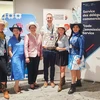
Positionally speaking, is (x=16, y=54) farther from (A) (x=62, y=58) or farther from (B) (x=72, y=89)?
(B) (x=72, y=89)

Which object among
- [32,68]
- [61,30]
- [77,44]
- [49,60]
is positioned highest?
[61,30]

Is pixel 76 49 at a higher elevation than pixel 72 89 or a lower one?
higher

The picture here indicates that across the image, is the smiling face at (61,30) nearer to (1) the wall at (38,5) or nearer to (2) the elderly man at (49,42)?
(2) the elderly man at (49,42)

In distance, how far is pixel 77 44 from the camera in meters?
4.03

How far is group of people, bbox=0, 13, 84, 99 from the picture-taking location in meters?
3.97

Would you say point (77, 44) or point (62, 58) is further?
point (62, 58)

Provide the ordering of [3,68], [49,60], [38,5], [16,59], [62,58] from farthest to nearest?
[38,5]
[49,60]
[62,58]
[16,59]
[3,68]

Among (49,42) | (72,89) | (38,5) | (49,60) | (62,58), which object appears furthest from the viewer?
(38,5)

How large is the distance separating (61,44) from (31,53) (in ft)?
2.03

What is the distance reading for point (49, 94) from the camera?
4.04m

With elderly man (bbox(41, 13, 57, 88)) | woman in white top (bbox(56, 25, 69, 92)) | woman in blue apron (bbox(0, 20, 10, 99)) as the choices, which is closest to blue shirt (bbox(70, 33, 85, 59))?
woman in white top (bbox(56, 25, 69, 92))

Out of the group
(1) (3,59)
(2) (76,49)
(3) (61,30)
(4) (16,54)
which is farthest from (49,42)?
(1) (3,59)

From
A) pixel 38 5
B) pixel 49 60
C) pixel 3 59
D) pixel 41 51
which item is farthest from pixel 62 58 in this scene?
pixel 38 5

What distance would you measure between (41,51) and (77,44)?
2.59 feet
